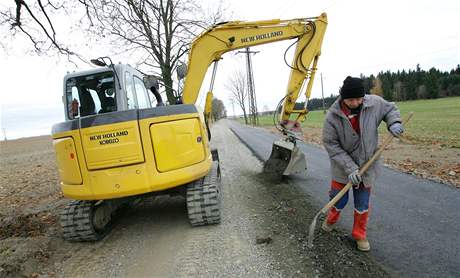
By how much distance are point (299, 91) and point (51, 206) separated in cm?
582

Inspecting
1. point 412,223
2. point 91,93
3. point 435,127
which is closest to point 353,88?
point 412,223

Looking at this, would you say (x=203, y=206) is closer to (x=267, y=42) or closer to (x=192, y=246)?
(x=192, y=246)

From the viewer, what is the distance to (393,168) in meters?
8.05

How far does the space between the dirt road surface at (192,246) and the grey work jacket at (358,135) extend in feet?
2.97

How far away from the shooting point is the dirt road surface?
3713 millimetres

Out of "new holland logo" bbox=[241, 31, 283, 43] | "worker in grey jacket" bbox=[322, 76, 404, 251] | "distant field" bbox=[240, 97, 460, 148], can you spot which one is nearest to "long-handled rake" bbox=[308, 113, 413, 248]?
"worker in grey jacket" bbox=[322, 76, 404, 251]

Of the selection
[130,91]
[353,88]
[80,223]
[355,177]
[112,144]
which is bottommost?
[80,223]

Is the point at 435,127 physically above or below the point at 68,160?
below

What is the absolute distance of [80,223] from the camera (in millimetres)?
4992

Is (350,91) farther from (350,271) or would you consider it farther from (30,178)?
(30,178)

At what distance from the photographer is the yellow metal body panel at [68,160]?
4715mm

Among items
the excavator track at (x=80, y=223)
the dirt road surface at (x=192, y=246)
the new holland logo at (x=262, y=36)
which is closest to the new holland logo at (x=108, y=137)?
the excavator track at (x=80, y=223)

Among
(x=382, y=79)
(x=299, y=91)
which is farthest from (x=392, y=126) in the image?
(x=382, y=79)

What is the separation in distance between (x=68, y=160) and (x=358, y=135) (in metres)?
3.71
